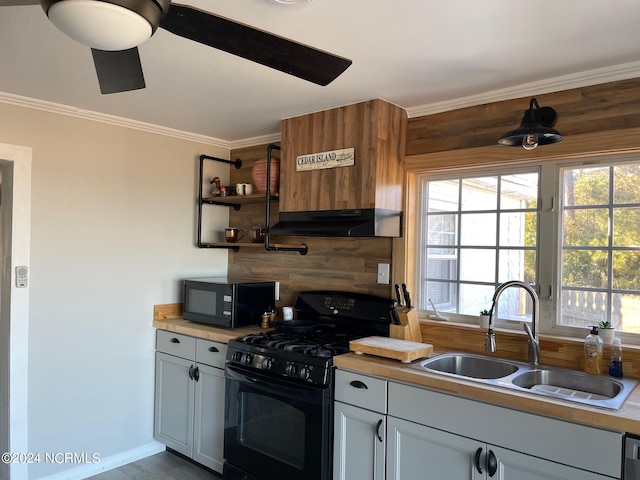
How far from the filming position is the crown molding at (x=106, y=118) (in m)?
2.66

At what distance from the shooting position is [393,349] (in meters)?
2.24

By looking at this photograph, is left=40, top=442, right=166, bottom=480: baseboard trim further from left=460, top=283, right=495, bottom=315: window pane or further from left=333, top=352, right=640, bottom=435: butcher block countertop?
left=460, top=283, right=495, bottom=315: window pane

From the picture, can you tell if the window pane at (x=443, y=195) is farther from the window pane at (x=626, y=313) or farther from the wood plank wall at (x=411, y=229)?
the window pane at (x=626, y=313)

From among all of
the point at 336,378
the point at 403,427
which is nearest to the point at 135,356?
the point at 336,378

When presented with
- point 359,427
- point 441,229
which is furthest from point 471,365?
point 441,229

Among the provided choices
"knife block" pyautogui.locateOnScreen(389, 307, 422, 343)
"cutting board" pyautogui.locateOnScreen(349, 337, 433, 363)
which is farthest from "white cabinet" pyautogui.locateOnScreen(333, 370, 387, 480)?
"knife block" pyautogui.locateOnScreen(389, 307, 422, 343)

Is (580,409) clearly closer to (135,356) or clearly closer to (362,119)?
(362,119)

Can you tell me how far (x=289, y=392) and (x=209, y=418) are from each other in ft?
2.77

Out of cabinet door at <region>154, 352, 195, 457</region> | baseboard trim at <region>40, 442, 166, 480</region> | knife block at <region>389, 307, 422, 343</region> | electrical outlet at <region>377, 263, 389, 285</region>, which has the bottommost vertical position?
baseboard trim at <region>40, 442, 166, 480</region>

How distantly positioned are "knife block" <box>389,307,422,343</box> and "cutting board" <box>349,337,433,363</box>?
0.09 m

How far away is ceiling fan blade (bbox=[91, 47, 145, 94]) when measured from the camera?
4.54 ft

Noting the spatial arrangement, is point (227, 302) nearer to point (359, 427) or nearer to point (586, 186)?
point (359, 427)

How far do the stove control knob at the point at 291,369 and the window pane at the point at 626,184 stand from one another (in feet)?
5.61

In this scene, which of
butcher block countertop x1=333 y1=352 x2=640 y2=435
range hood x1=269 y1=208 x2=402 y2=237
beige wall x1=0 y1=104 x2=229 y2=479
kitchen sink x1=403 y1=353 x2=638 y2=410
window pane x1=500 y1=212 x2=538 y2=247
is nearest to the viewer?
butcher block countertop x1=333 y1=352 x2=640 y2=435
